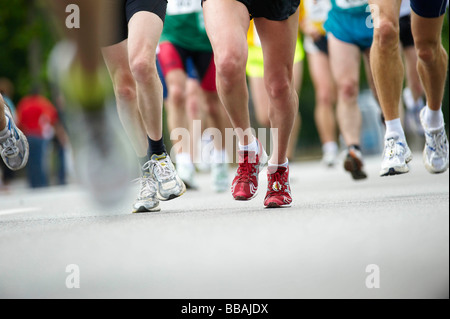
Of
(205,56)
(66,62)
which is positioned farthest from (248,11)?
(205,56)

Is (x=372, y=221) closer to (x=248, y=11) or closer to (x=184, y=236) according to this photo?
(x=184, y=236)

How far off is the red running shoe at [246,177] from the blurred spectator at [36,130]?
8.00 m

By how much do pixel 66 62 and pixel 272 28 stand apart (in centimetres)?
202

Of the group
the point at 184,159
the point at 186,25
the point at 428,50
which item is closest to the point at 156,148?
the point at 428,50

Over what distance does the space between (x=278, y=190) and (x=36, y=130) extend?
328 inches

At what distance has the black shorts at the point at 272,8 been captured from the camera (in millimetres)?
4629

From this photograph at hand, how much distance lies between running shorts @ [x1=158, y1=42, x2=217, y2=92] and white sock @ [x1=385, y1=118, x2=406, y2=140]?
2967 millimetres

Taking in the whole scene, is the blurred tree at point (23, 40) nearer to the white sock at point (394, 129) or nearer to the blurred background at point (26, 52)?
the blurred background at point (26, 52)

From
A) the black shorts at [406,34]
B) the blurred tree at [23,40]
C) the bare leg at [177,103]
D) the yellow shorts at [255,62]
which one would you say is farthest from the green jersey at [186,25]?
the blurred tree at [23,40]

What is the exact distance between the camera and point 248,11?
471 centimetres

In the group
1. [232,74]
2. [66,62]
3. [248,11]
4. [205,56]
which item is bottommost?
[66,62]

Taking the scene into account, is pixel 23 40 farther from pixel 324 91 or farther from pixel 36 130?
pixel 324 91

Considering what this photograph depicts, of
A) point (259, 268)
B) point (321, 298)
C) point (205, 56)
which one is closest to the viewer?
point (321, 298)

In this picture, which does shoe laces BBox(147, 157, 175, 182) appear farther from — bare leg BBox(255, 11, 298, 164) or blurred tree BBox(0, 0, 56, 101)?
blurred tree BBox(0, 0, 56, 101)
